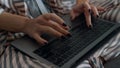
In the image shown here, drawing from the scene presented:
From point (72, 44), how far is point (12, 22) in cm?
22

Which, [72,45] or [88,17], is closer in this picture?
[72,45]

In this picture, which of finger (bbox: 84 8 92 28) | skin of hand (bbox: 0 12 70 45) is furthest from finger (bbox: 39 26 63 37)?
finger (bbox: 84 8 92 28)

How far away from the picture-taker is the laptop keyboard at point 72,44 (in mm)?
573

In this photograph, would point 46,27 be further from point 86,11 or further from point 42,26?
point 86,11

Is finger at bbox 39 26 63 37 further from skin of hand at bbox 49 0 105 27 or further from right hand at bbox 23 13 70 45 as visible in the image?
skin of hand at bbox 49 0 105 27

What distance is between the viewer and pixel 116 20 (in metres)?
0.80

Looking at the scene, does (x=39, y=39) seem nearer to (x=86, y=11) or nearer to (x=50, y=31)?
(x=50, y=31)

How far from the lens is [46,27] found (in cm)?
64

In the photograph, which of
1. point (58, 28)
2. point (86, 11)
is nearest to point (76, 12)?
point (86, 11)

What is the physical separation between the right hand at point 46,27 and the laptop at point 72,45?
2cm

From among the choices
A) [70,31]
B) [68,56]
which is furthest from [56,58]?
[70,31]

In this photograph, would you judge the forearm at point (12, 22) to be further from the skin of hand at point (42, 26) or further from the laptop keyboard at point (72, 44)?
the laptop keyboard at point (72, 44)

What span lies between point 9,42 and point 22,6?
0.13 meters

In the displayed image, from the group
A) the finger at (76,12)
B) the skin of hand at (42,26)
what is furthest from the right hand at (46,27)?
the finger at (76,12)
